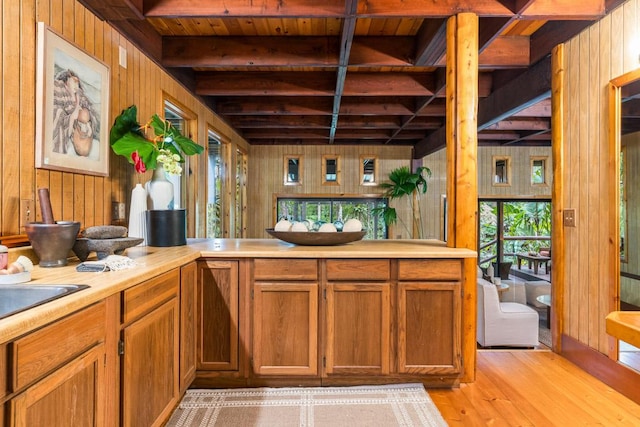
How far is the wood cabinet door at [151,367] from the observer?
1453 mm

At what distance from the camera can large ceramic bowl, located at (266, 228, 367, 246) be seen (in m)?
2.41

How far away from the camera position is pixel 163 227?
7.88 ft

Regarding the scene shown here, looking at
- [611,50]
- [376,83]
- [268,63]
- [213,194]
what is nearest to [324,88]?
[376,83]

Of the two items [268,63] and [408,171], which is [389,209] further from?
[268,63]

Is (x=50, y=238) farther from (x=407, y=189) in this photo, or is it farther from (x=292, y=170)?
(x=407, y=189)

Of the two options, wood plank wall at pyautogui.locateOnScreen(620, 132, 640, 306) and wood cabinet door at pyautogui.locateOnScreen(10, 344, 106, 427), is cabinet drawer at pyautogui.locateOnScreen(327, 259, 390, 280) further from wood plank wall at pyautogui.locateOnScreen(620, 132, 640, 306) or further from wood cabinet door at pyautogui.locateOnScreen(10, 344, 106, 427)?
wood plank wall at pyautogui.locateOnScreen(620, 132, 640, 306)

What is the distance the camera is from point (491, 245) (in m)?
7.93

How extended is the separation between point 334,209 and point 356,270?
5416 mm

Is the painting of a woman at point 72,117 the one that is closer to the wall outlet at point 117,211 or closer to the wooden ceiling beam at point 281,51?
A: the wall outlet at point 117,211

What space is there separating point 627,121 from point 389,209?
4.98 metres

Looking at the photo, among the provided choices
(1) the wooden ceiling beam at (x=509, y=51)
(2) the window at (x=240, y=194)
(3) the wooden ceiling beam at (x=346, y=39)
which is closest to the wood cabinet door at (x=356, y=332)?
(3) the wooden ceiling beam at (x=346, y=39)

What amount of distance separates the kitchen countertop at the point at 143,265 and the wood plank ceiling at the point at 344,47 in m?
1.54

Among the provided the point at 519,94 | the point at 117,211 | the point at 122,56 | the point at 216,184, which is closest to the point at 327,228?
the point at 117,211

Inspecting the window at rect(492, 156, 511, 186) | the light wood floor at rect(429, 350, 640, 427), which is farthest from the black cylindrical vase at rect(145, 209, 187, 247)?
the window at rect(492, 156, 511, 186)
